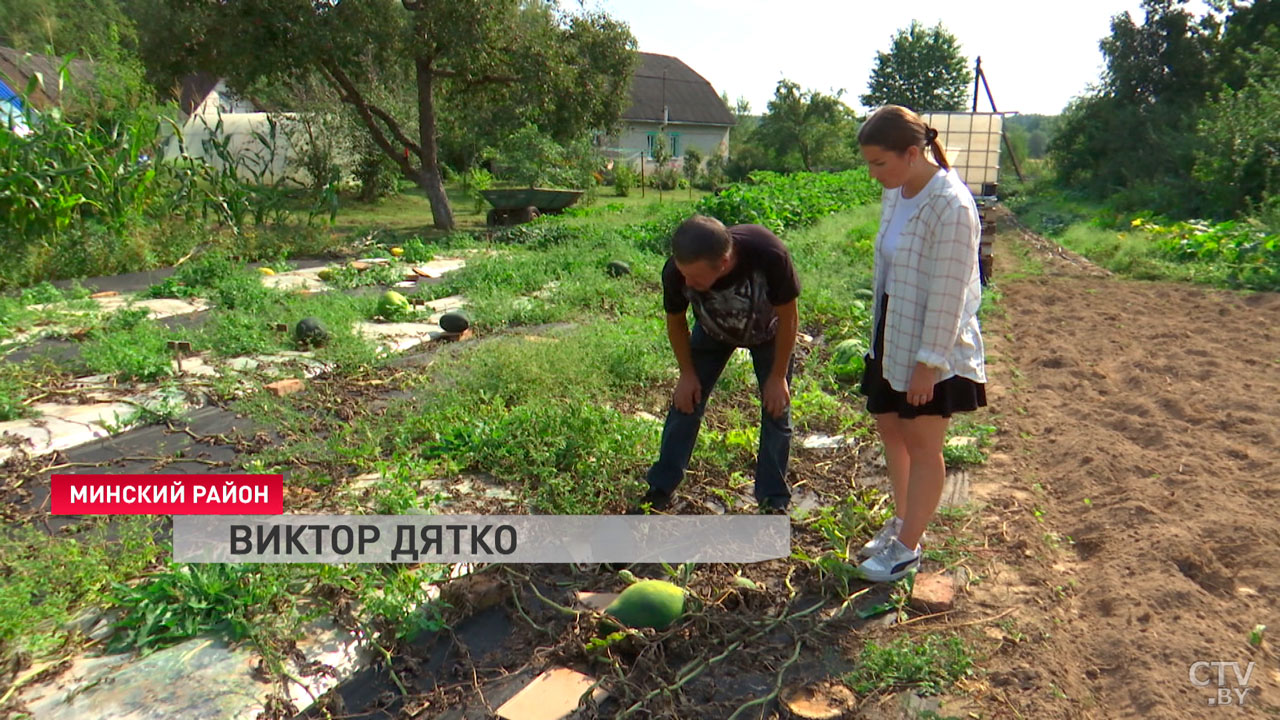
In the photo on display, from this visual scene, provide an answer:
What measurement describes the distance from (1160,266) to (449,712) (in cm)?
1094

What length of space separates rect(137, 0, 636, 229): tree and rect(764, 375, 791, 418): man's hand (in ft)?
34.7

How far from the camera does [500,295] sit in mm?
7438

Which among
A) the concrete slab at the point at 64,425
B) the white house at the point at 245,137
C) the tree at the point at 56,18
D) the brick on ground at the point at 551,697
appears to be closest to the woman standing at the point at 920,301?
the brick on ground at the point at 551,697

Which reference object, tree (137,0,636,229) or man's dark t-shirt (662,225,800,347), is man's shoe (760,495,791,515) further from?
tree (137,0,636,229)

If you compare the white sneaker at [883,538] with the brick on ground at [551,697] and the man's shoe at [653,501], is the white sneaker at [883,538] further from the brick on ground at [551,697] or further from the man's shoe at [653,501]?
the brick on ground at [551,697]

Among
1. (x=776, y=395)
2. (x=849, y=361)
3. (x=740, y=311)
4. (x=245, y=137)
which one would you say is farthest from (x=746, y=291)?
(x=245, y=137)

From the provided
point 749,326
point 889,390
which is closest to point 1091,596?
point 889,390

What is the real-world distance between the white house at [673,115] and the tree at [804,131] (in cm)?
245

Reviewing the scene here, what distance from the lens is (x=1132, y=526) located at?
334cm

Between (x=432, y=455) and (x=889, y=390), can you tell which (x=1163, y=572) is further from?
(x=432, y=455)

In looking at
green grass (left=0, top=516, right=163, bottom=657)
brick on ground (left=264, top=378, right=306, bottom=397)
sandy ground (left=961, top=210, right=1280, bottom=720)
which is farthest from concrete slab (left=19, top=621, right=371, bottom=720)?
brick on ground (left=264, top=378, right=306, bottom=397)

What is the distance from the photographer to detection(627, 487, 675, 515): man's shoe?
3408mm

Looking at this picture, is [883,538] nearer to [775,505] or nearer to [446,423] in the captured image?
[775,505]

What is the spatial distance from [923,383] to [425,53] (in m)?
12.0
